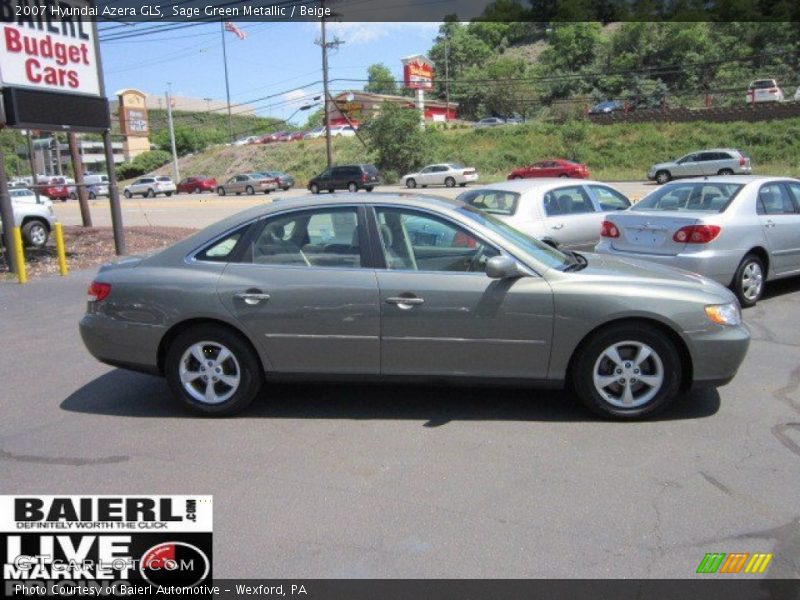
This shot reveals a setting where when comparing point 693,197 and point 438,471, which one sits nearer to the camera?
point 438,471

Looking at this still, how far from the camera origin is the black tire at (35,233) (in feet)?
51.1

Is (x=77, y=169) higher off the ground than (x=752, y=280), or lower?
higher

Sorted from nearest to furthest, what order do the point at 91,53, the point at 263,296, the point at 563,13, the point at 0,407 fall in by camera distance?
the point at 263,296, the point at 0,407, the point at 91,53, the point at 563,13

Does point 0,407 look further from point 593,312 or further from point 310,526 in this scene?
point 593,312

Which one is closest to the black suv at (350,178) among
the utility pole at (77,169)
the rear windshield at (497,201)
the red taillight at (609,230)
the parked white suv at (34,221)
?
the utility pole at (77,169)

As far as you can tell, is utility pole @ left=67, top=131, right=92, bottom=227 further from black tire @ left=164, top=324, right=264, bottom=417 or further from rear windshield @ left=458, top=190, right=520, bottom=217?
black tire @ left=164, top=324, right=264, bottom=417

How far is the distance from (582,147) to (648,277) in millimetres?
47477

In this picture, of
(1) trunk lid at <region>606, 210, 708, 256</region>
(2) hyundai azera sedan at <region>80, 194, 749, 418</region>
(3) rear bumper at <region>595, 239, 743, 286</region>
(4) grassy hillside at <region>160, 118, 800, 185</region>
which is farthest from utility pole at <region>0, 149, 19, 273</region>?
(4) grassy hillside at <region>160, 118, 800, 185</region>

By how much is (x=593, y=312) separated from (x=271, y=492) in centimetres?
235

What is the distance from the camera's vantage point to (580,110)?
58906mm

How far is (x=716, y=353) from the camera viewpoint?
457cm

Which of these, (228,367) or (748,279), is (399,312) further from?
(748,279)

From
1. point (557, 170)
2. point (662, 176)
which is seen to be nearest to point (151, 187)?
point (557, 170)

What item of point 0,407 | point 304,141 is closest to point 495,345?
point 0,407
